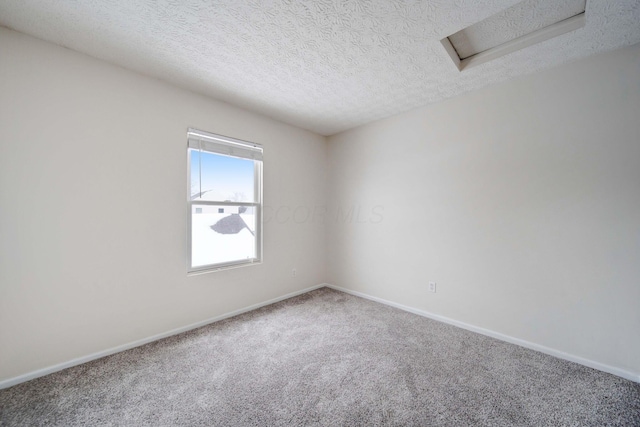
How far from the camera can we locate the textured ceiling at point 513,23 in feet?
5.25

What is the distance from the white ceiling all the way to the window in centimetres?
61

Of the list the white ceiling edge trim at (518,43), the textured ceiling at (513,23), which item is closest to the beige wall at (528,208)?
the white ceiling edge trim at (518,43)

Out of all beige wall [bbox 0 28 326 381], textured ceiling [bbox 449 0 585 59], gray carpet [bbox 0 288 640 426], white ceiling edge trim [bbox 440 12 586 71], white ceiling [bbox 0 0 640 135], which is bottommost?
gray carpet [bbox 0 288 640 426]

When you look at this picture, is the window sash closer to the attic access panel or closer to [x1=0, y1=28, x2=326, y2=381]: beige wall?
[x1=0, y1=28, x2=326, y2=381]: beige wall

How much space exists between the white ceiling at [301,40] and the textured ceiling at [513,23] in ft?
0.18

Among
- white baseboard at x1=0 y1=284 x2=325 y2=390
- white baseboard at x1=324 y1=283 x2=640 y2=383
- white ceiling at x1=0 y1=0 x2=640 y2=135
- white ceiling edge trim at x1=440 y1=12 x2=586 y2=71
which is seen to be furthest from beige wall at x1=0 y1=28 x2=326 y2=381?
white ceiling edge trim at x1=440 y1=12 x2=586 y2=71

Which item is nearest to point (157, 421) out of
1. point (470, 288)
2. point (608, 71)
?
point (470, 288)

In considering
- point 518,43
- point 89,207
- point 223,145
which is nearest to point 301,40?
point 223,145

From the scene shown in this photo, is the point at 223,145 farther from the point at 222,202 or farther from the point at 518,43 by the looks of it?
the point at 518,43

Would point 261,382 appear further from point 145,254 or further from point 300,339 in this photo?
point 145,254

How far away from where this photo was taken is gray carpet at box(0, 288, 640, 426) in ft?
4.81

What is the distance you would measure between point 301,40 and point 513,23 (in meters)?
1.55

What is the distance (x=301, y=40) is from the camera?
181cm

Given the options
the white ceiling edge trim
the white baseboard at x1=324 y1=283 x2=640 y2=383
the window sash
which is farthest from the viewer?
the window sash
